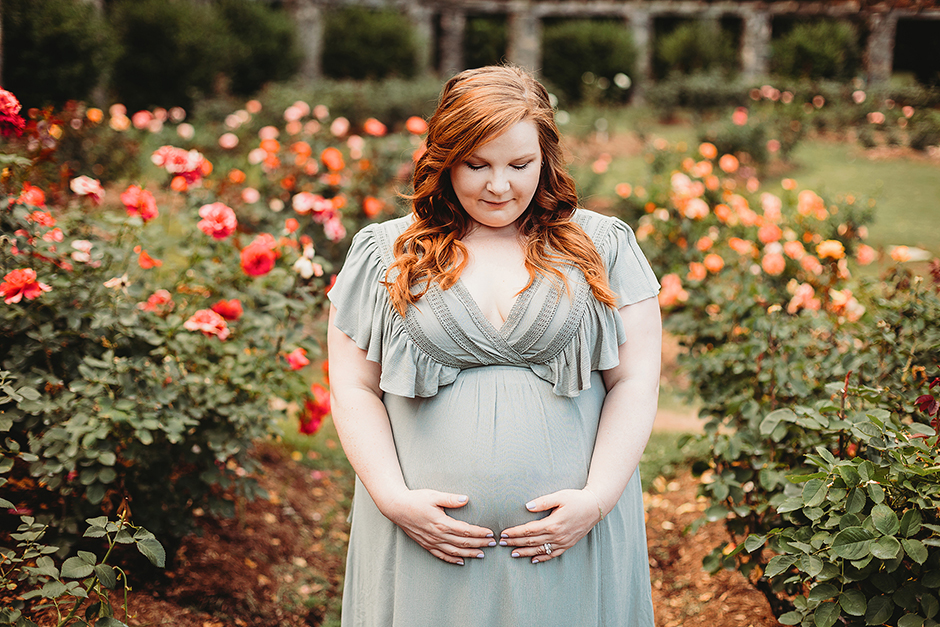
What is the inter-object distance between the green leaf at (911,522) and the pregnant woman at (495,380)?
1.97 ft

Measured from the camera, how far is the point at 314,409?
312 cm

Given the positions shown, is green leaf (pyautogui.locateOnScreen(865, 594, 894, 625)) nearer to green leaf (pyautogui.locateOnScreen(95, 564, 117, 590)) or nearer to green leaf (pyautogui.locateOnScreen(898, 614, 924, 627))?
green leaf (pyautogui.locateOnScreen(898, 614, 924, 627))

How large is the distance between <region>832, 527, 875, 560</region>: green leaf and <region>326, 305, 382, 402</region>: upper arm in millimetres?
1141

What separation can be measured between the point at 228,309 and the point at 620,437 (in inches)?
63.0

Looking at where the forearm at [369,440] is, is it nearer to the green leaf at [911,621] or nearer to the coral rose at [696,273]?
the green leaf at [911,621]

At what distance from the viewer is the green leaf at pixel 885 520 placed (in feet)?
5.36

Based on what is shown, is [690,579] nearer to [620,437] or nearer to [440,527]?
[620,437]

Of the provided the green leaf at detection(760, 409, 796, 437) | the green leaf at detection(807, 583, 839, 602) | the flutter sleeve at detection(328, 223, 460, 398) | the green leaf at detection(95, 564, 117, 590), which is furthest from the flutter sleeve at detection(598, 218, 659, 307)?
the green leaf at detection(95, 564, 117, 590)

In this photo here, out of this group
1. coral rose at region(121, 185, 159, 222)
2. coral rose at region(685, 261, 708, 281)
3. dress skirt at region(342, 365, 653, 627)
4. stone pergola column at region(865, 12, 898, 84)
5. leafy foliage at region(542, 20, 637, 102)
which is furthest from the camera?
leafy foliage at region(542, 20, 637, 102)

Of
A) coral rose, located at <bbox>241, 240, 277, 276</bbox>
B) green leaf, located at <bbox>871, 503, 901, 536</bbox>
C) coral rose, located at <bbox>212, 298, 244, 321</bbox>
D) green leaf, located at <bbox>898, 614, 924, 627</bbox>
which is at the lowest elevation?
green leaf, located at <bbox>898, 614, 924, 627</bbox>

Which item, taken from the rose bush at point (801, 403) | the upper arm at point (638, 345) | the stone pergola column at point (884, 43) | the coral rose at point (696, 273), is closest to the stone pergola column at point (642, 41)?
the stone pergola column at point (884, 43)

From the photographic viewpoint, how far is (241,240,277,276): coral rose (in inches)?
104

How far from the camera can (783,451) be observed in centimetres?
242

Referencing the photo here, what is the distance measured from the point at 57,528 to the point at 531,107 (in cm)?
196
